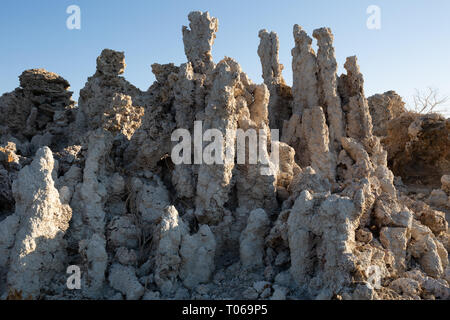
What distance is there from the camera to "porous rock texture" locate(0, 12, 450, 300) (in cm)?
630

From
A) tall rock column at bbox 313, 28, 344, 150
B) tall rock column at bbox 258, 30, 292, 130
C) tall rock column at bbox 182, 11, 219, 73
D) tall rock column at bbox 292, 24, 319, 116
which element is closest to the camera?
tall rock column at bbox 182, 11, 219, 73

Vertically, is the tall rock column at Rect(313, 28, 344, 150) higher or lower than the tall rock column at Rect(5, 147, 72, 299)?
higher

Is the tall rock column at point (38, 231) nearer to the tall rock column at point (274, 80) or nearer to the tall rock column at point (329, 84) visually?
the tall rock column at point (274, 80)

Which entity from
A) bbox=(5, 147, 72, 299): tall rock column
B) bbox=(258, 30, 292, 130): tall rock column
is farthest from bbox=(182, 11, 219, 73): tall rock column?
bbox=(5, 147, 72, 299): tall rock column

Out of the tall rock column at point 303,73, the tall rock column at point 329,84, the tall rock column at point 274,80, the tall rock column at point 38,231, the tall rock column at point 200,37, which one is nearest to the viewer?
the tall rock column at point 38,231

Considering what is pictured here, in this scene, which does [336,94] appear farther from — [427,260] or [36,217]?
[36,217]

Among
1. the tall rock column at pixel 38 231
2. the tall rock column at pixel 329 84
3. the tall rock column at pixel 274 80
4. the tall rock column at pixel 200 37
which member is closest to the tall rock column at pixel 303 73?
the tall rock column at pixel 329 84

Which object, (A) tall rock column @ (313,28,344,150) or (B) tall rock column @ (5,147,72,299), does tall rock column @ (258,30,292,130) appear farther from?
(B) tall rock column @ (5,147,72,299)

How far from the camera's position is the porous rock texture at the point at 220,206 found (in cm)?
630

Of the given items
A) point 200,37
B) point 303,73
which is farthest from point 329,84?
point 200,37

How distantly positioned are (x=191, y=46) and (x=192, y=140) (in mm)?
3851

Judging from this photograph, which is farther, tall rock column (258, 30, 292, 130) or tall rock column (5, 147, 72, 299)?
tall rock column (258, 30, 292, 130)

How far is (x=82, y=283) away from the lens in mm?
6430

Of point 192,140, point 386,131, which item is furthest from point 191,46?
point 386,131
